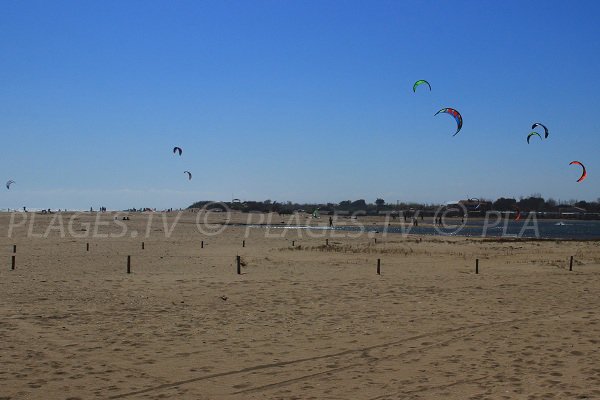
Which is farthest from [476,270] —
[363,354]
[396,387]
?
[396,387]

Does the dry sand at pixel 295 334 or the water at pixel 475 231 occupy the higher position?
the water at pixel 475 231

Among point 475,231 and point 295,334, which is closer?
point 295,334

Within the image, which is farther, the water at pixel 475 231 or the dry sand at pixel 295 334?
the water at pixel 475 231

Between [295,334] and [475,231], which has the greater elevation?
[475,231]

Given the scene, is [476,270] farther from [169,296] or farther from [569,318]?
[169,296]

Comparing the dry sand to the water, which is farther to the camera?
the water

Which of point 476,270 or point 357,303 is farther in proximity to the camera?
point 476,270

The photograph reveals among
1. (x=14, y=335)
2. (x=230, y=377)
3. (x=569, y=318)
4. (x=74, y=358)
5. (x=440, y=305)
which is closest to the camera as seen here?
(x=230, y=377)

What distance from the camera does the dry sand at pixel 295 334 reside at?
26.6 ft

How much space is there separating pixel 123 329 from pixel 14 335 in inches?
75.2

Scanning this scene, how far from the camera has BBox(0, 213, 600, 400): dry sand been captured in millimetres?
8109

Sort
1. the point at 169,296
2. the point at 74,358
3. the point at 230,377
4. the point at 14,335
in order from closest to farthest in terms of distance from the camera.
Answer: the point at 230,377
the point at 74,358
the point at 14,335
the point at 169,296

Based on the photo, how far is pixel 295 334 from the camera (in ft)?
37.2

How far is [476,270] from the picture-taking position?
21766 mm
